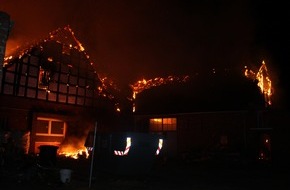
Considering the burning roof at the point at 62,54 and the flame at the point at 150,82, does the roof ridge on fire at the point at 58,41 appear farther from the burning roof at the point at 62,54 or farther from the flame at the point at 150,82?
the flame at the point at 150,82

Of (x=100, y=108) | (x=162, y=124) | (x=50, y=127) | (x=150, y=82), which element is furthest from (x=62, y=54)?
(x=150, y=82)

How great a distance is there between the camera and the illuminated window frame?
24.5 m

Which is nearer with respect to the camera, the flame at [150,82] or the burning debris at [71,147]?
the burning debris at [71,147]

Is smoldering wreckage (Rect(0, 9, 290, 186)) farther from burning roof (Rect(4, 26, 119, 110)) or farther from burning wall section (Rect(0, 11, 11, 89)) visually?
burning wall section (Rect(0, 11, 11, 89))

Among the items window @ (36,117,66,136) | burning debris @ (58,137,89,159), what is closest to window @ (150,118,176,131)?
burning debris @ (58,137,89,159)

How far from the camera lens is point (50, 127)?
21.2 m

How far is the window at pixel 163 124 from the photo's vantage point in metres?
24.5

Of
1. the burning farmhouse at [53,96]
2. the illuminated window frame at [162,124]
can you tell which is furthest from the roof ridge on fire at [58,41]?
the illuminated window frame at [162,124]

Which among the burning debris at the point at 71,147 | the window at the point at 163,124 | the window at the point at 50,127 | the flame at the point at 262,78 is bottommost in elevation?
the burning debris at the point at 71,147

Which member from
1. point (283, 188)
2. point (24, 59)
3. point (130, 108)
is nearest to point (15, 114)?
point (24, 59)

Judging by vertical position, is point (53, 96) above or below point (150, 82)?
below

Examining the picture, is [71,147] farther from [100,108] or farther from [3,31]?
[3,31]

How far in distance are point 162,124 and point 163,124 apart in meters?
0.10

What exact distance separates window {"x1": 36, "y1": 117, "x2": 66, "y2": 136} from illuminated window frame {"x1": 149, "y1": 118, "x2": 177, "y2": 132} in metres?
6.96
